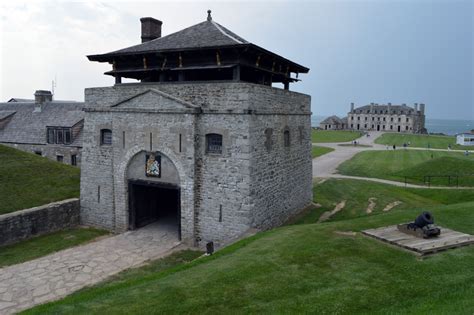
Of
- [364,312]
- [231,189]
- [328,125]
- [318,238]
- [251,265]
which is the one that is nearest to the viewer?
[364,312]

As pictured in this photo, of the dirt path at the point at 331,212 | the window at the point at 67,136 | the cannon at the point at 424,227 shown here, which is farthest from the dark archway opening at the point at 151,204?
the window at the point at 67,136

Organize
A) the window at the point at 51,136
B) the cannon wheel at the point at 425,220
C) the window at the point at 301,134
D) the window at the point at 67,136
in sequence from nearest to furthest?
the cannon wheel at the point at 425,220
the window at the point at 301,134
the window at the point at 67,136
the window at the point at 51,136

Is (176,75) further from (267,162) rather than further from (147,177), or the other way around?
(267,162)

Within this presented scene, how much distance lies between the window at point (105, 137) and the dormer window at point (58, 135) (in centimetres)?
1662

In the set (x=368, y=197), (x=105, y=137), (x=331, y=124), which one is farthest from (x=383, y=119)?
(x=105, y=137)

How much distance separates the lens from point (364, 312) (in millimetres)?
7930

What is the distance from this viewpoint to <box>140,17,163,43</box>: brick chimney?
72.0ft

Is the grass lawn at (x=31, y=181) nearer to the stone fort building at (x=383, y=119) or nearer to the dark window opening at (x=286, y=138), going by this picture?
the dark window opening at (x=286, y=138)

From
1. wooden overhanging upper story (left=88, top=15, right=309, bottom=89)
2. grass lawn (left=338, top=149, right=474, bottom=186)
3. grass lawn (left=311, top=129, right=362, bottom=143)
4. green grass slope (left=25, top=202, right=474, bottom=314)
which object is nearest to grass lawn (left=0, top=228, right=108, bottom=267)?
green grass slope (left=25, top=202, right=474, bottom=314)

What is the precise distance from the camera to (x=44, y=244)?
1705 centimetres

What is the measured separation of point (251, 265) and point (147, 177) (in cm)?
914

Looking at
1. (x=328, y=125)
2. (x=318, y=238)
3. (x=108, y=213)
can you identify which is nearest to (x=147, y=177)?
(x=108, y=213)

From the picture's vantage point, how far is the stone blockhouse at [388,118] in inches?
4781

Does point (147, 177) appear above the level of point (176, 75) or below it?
below
